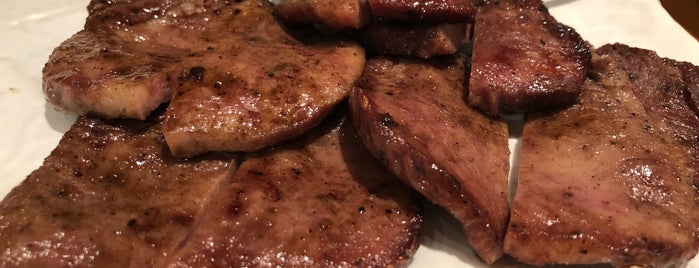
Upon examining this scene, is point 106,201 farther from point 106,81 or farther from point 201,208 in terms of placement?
point 106,81

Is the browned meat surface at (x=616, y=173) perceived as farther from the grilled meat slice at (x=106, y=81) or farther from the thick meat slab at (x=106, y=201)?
the grilled meat slice at (x=106, y=81)

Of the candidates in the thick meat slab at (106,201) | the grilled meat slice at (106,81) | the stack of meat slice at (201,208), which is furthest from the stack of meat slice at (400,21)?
the thick meat slab at (106,201)

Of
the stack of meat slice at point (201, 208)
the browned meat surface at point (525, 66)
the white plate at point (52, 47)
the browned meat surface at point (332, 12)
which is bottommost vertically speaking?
the white plate at point (52, 47)

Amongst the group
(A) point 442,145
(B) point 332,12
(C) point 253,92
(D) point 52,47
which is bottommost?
(D) point 52,47

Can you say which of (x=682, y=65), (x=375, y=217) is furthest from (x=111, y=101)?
(x=682, y=65)

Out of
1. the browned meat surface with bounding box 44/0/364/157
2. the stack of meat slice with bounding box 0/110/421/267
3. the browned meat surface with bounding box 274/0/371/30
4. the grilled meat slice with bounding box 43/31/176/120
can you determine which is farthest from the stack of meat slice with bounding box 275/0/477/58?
the grilled meat slice with bounding box 43/31/176/120

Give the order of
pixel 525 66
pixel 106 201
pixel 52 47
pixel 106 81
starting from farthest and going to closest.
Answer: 1. pixel 52 47
2. pixel 525 66
3. pixel 106 81
4. pixel 106 201

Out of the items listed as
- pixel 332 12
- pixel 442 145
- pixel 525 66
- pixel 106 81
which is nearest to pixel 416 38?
pixel 332 12
